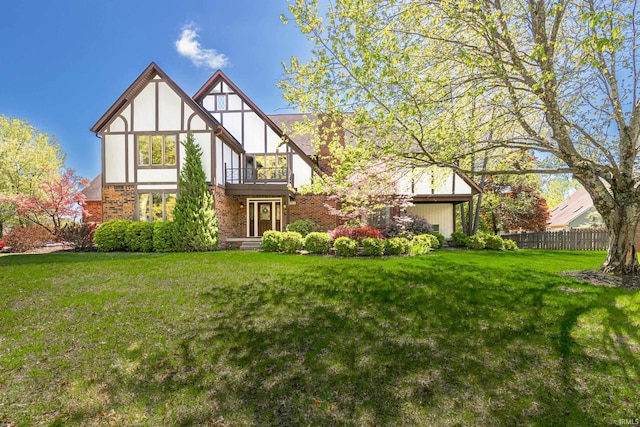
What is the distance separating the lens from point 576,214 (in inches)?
1055

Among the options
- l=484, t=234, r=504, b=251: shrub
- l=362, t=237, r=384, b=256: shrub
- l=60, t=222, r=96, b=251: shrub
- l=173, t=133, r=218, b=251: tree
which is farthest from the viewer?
l=484, t=234, r=504, b=251: shrub

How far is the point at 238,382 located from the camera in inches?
133

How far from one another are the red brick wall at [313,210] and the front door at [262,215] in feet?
2.92

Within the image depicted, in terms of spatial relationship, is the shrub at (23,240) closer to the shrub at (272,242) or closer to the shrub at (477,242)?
the shrub at (272,242)

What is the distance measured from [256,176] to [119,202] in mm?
6374

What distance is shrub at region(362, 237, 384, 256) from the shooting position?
1080 centimetres

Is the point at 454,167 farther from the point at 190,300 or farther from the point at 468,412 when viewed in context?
the point at 190,300

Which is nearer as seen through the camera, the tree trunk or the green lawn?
the green lawn

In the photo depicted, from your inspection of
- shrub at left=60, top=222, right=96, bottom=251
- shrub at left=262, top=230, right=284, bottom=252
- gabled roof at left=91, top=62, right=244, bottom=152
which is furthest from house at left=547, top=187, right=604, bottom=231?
shrub at left=60, top=222, right=96, bottom=251

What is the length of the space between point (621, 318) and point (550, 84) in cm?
442

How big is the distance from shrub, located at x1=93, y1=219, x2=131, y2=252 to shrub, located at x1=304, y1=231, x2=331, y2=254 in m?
7.48

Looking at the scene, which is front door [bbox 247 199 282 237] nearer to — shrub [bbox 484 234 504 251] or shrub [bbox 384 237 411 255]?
shrub [bbox 384 237 411 255]

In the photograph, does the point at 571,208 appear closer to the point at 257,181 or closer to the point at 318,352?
the point at 257,181

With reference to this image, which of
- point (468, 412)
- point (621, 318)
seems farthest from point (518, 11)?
point (468, 412)
